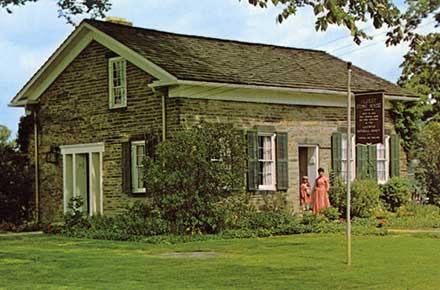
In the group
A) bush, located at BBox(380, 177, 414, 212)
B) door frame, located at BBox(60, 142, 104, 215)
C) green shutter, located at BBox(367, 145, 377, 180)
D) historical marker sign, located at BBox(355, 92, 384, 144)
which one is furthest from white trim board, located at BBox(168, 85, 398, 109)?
historical marker sign, located at BBox(355, 92, 384, 144)

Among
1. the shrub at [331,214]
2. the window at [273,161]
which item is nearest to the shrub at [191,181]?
the window at [273,161]

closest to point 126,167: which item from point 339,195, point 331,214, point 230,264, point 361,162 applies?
point 331,214

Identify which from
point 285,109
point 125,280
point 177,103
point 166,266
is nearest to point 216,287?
point 125,280

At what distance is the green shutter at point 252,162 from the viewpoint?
25.6 m

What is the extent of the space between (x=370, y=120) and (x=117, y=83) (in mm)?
13130

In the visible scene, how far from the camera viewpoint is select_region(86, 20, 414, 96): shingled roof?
25.2 m

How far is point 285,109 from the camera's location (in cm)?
2712

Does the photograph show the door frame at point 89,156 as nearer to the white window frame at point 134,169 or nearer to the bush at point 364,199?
the white window frame at point 134,169

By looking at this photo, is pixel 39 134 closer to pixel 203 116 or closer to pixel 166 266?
pixel 203 116

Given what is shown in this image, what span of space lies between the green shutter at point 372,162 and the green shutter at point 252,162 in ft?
17.7

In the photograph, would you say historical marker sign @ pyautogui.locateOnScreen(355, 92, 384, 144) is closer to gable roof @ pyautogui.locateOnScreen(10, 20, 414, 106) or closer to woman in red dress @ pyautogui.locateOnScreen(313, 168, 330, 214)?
gable roof @ pyautogui.locateOnScreen(10, 20, 414, 106)

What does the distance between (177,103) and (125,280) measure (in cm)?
1164

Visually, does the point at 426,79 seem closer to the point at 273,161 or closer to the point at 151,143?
the point at 273,161

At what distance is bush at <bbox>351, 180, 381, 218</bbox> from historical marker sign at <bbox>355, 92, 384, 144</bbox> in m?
12.1
